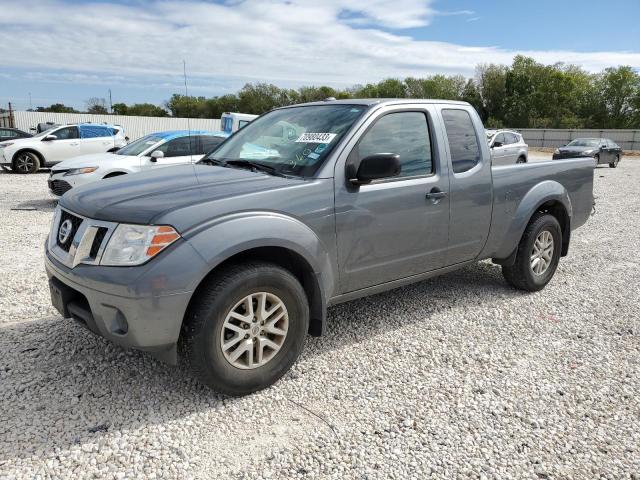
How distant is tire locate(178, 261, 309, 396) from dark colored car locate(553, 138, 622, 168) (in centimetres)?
2550

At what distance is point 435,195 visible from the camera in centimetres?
391

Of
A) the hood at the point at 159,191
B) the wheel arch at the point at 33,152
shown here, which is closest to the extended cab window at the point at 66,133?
the wheel arch at the point at 33,152

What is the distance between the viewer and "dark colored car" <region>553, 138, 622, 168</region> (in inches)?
1005

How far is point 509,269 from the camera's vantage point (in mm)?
5035

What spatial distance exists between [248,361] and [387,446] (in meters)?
0.94

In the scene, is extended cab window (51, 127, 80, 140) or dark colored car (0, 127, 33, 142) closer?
extended cab window (51, 127, 80, 140)

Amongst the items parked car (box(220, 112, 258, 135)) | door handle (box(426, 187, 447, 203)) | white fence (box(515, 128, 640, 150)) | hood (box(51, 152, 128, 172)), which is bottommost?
white fence (box(515, 128, 640, 150))

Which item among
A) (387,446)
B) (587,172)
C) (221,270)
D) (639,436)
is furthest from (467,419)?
(587,172)

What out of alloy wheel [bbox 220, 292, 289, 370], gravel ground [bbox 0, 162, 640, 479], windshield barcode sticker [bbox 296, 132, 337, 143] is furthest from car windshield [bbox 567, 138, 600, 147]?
alloy wheel [bbox 220, 292, 289, 370]

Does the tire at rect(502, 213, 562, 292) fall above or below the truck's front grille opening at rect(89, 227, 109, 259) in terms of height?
below

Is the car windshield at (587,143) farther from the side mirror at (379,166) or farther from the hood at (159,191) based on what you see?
the hood at (159,191)

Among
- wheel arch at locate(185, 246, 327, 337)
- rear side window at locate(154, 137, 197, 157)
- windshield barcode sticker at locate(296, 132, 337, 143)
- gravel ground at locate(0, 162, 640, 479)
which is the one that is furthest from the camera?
rear side window at locate(154, 137, 197, 157)

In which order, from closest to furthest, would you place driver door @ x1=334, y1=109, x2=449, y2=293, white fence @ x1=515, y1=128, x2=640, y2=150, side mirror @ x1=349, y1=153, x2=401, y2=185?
side mirror @ x1=349, y1=153, x2=401, y2=185 < driver door @ x1=334, y1=109, x2=449, y2=293 < white fence @ x1=515, y1=128, x2=640, y2=150

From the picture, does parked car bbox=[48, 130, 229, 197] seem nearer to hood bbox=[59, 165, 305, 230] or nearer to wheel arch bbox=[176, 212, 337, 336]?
hood bbox=[59, 165, 305, 230]
